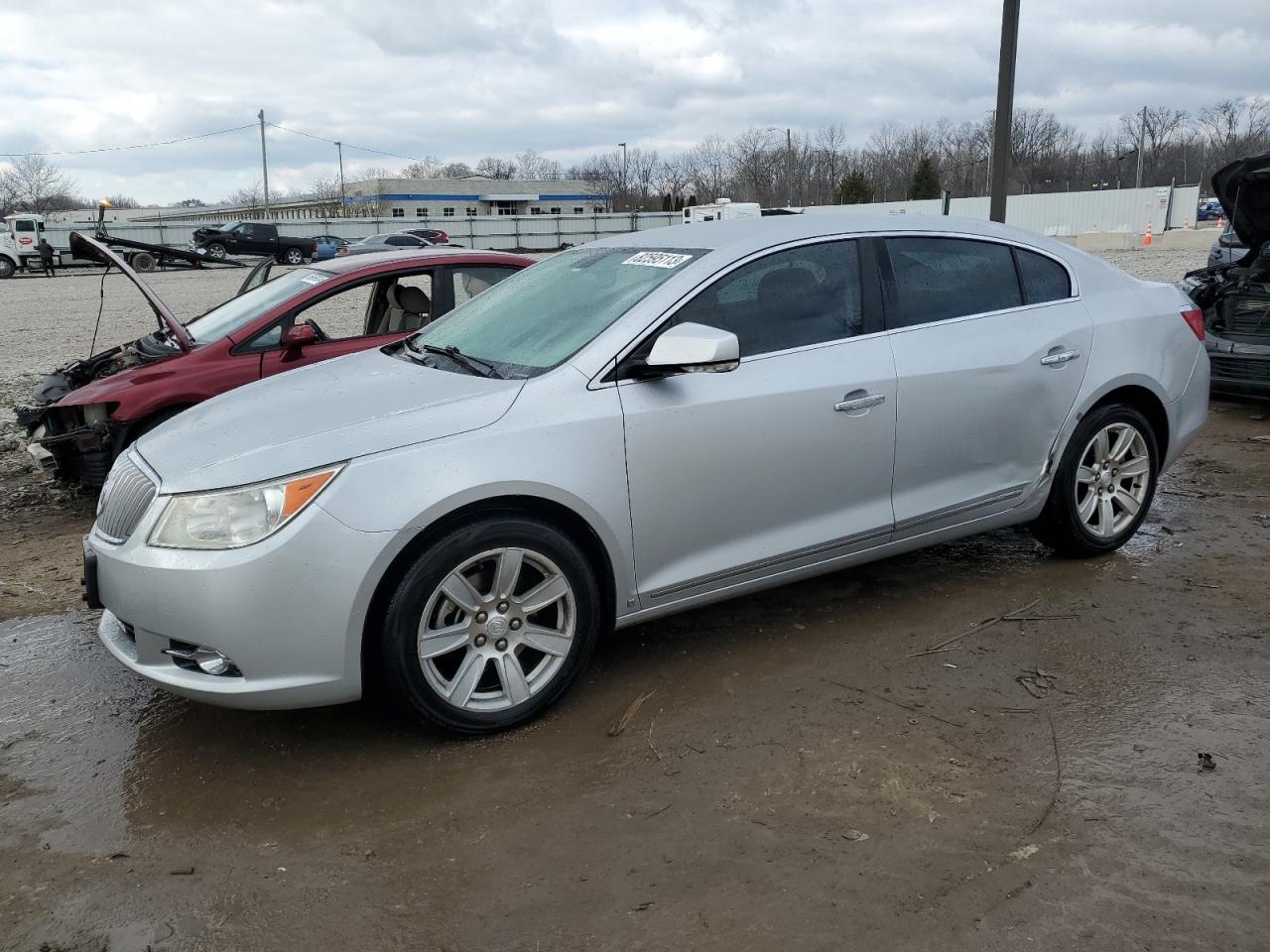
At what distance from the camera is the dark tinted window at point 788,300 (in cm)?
391

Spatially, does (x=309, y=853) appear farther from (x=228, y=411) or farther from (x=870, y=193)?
(x=870, y=193)

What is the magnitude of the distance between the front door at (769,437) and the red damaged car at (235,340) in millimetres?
2664

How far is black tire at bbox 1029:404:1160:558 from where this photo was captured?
472cm

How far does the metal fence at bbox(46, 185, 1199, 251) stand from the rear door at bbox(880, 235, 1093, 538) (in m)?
28.8

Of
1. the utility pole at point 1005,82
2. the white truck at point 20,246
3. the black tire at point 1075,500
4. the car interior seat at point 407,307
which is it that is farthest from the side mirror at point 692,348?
the white truck at point 20,246

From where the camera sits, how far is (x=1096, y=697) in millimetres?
3684

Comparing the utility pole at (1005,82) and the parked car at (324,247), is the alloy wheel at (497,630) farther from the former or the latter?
the parked car at (324,247)

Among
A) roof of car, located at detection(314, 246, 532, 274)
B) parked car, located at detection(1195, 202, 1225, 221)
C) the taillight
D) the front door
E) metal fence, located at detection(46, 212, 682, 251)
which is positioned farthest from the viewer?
parked car, located at detection(1195, 202, 1225, 221)

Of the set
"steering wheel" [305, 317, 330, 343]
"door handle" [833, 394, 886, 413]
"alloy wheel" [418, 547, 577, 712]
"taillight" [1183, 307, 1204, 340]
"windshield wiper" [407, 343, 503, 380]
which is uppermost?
"taillight" [1183, 307, 1204, 340]

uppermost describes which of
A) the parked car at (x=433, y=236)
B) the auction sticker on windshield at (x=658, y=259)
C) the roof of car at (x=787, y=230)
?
the parked car at (x=433, y=236)

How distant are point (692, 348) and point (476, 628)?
115 centimetres

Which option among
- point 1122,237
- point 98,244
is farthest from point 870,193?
point 98,244

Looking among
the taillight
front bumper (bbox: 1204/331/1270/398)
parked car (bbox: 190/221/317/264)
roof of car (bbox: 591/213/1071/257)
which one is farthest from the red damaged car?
parked car (bbox: 190/221/317/264)

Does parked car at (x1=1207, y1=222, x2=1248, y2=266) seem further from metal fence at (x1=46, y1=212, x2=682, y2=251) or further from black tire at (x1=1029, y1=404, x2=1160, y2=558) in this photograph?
metal fence at (x1=46, y1=212, x2=682, y2=251)
